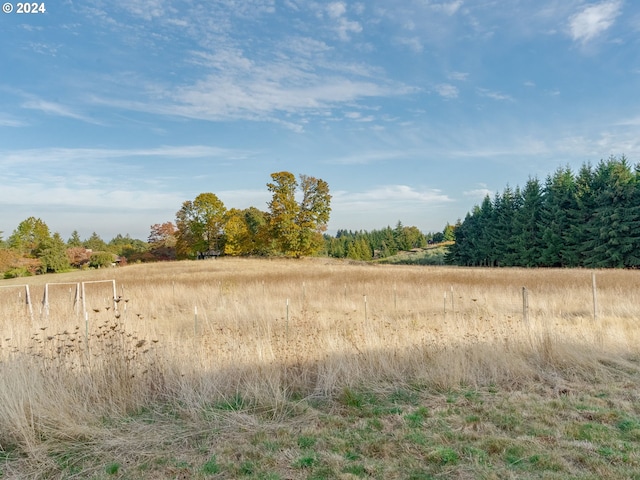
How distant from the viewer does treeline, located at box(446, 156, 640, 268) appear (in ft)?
105

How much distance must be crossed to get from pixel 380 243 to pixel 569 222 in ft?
165

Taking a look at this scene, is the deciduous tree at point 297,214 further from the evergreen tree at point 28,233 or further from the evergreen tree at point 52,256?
the evergreen tree at point 28,233

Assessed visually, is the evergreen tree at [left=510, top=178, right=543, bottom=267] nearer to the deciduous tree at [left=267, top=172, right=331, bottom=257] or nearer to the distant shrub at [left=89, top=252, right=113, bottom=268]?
the deciduous tree at [left=267, top=172, right=331, bottom=257]

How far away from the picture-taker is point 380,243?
86.2m

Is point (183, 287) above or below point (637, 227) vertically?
below

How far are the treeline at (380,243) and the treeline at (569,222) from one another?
28529 millimetres

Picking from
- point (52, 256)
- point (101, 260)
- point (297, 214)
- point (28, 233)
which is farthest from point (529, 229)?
point (28, 233)

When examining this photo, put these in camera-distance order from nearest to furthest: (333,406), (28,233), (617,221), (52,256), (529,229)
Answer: (333,406), (617,221), (529,229), (52,256), (28,233)

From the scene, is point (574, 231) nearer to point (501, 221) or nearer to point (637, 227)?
point (637, 227)

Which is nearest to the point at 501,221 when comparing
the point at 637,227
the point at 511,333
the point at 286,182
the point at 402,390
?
the point at 637,227

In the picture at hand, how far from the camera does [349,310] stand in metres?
12.8

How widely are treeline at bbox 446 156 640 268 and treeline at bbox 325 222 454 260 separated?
28.5 m

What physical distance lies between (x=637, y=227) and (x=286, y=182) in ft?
109

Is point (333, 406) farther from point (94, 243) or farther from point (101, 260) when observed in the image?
point (94, 243)
